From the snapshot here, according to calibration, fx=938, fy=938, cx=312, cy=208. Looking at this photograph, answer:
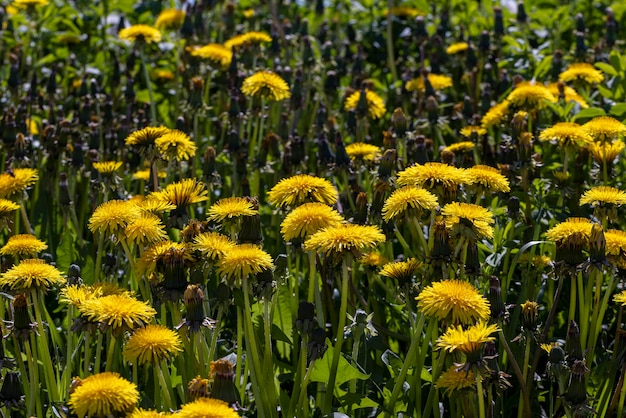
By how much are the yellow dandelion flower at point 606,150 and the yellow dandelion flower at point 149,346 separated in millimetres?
1920

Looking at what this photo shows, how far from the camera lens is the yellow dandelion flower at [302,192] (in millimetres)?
2689

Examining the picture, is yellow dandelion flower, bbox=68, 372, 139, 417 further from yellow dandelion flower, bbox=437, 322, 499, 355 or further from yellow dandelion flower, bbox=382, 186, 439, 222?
yellow dandelion flower, bbox=382, 186, 439, 222

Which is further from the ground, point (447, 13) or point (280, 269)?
point (447, 13)

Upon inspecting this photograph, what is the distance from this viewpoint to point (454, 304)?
225 centimetres

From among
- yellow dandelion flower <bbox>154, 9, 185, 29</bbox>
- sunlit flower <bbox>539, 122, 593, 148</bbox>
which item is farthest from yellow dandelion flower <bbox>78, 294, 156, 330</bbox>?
yellow dandelion flower <bbox>154, 9, 185, 29</bbox>

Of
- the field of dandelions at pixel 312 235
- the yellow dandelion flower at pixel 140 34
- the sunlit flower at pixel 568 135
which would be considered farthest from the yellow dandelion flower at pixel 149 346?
the yellow dandelion flower at pixel 140 34

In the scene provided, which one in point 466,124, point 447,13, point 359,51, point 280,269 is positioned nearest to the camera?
point 280,269

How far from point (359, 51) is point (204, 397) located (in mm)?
3629

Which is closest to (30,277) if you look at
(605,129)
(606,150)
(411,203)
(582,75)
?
(411,203)

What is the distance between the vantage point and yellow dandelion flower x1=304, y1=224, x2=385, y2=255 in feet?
7.68

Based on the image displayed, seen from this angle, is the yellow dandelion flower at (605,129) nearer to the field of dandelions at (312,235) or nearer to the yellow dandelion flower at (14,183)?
the field of dandelions at (312,235)

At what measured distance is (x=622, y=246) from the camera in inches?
103

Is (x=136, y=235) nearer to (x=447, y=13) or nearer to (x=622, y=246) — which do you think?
(x=622, y=246)

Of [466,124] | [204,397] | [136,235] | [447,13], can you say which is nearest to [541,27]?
[447,13]
